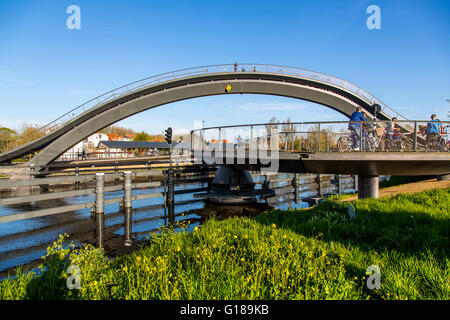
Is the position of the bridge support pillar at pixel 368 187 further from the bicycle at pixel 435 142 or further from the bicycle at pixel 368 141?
the bicycle at pixel 435 142

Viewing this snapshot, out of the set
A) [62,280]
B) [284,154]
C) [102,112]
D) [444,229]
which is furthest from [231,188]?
[102,112]

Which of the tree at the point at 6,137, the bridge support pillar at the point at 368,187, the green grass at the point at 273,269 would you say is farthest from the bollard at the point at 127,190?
the tree at the point at 6,137

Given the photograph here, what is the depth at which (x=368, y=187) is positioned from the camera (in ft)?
38.4

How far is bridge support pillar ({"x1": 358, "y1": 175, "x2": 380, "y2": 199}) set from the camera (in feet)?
37.8

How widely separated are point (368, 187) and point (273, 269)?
9.46 meters

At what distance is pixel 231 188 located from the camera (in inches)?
613

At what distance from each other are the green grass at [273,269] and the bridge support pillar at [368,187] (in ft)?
16.6

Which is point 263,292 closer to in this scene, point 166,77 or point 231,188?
point 231,188

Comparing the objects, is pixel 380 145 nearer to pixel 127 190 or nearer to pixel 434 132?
pixel 434 132

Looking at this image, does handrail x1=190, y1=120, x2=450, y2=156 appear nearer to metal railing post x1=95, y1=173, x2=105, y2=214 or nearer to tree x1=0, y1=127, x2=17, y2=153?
metal railing post x1=95, y1=173, x2=105, y2=214

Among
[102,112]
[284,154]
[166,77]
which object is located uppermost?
[166,77]

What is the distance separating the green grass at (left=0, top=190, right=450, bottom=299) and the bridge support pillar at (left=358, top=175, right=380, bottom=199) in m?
5.05

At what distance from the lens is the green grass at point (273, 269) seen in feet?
11.4

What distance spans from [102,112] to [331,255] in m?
23.2
